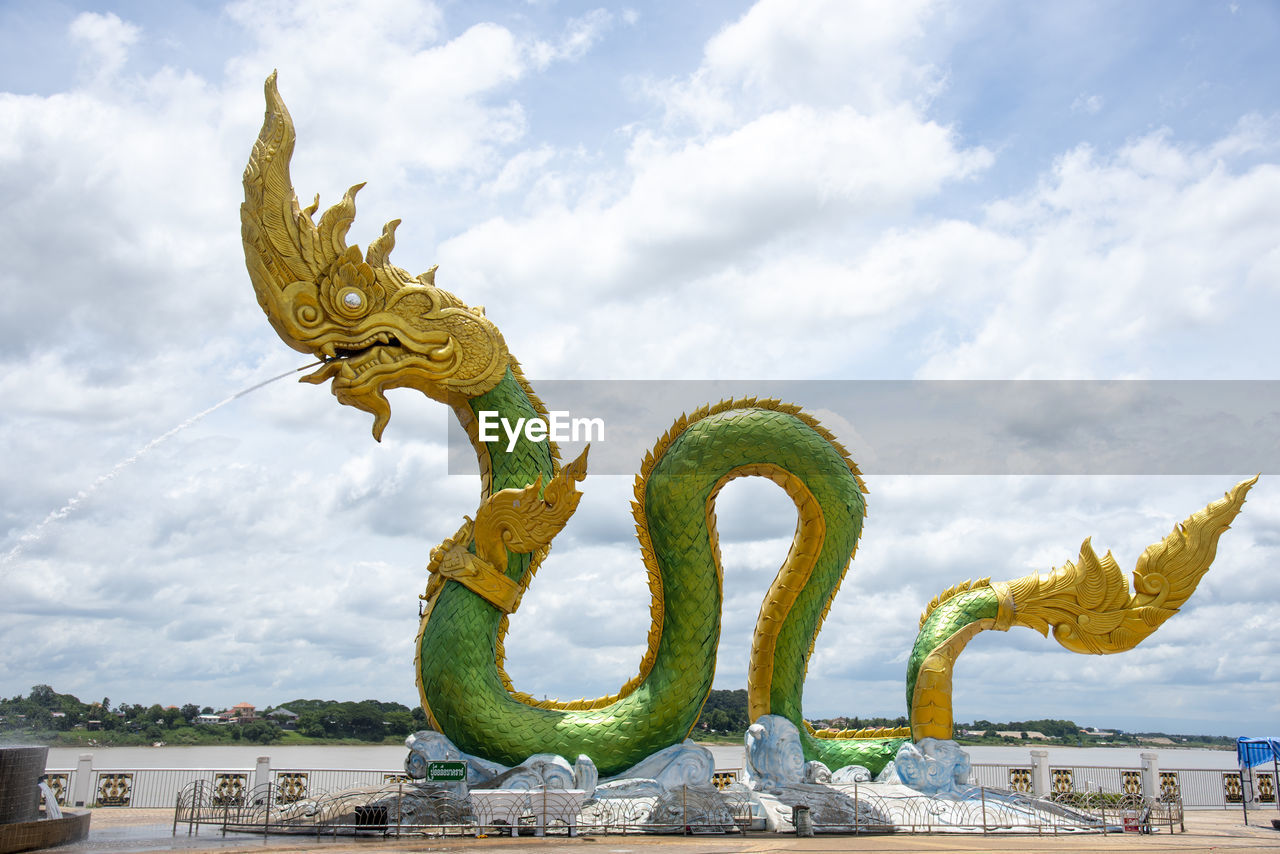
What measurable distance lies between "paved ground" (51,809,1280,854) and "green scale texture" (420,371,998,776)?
1.13 metres

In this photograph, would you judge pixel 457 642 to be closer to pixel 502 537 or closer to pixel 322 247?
pixel 502 537

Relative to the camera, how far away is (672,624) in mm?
9727

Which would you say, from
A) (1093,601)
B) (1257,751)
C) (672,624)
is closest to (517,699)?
(672,624)

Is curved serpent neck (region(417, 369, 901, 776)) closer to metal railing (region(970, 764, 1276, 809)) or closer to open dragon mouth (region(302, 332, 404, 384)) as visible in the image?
open dragon mouth (region(302, 332, 404, 384))

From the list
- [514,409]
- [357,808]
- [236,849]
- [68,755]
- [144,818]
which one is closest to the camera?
[236,849]

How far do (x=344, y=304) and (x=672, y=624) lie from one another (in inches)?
179

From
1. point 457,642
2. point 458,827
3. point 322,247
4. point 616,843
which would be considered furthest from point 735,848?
point 322,247

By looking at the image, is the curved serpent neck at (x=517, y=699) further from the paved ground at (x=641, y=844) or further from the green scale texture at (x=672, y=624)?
the paved ground at (x=641, y=844)

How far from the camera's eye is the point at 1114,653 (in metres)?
10.4

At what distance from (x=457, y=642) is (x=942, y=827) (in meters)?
4.93

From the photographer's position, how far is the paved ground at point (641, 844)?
7336 millimetres

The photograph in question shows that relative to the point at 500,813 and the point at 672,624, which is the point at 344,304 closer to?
the point at 672,624

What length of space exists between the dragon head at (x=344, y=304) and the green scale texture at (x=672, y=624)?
1.94ft

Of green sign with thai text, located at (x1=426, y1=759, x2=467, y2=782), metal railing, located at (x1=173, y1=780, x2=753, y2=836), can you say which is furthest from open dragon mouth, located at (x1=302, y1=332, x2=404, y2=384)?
metal railing, located at (x1=173, y1=780, x2=753, y2=836)
